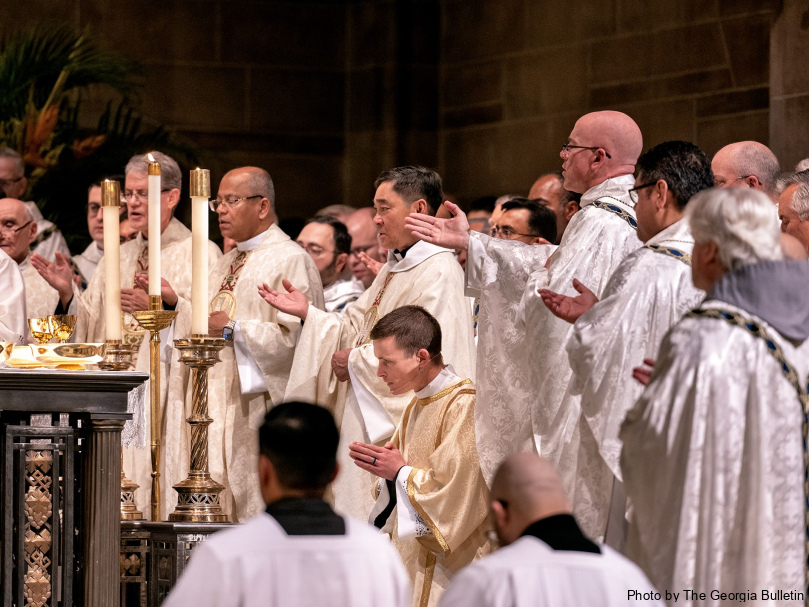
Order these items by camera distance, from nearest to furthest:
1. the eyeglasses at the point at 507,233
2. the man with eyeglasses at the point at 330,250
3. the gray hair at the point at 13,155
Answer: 1. the eyeglasses at the point at 507,233
2. the man with eyeglasses at the point at 330,250
3. the gray hair at the point at 13,155

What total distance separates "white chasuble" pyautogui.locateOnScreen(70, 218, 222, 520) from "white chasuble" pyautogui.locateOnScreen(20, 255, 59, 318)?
0.36 meters

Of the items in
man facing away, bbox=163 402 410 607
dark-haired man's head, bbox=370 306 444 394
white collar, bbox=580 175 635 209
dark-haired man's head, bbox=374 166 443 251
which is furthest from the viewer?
dark-haired man's head, bbox=374 166 443 251

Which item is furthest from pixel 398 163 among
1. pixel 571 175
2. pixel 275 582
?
pixel 275 582

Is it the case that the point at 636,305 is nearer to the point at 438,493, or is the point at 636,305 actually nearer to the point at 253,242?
the point at 438,493

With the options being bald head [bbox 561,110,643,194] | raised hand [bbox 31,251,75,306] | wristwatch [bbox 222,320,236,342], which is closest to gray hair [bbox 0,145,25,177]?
raised hand [bbox 31,251,75,306]

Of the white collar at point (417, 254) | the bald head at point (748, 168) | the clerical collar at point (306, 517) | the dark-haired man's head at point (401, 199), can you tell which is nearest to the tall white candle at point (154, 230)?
the dark-haired man's head at point (401, 199)

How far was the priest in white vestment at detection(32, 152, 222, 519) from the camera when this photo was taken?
738cm

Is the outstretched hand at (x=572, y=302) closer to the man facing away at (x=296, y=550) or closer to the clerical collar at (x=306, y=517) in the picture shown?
the man facing away at (x=296, y=550)

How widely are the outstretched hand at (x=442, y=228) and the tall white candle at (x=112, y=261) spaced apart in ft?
3.47

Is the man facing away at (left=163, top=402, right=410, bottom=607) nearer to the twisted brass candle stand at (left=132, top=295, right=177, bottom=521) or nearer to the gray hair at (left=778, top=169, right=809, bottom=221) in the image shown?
the twisted brass candle stand at (left=132, top=295, right=177, bottom=521)

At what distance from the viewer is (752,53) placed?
29.8ft

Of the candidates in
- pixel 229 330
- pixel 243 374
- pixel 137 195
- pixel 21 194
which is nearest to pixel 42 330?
pixel 229 330

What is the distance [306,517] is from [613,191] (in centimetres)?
285

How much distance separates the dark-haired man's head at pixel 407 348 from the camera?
5.68 m
